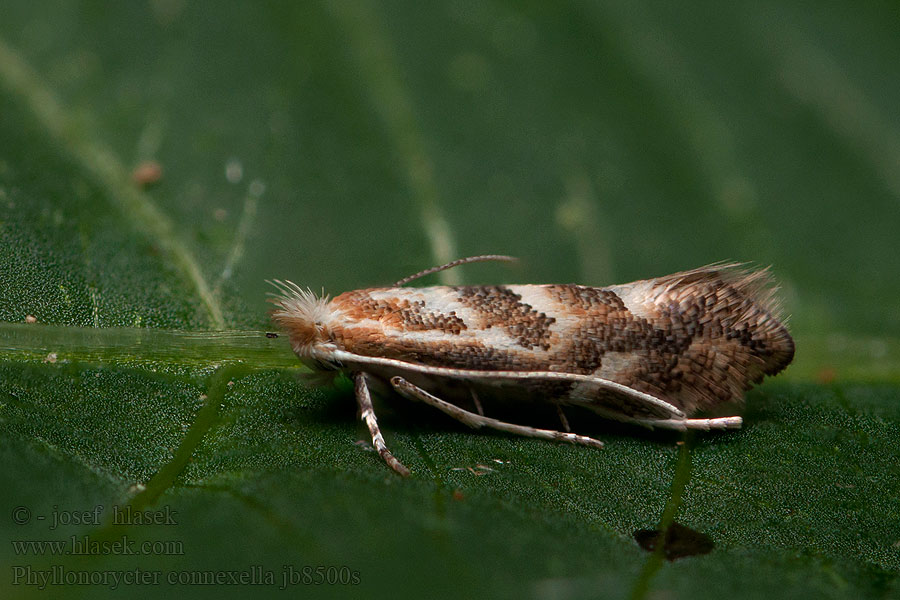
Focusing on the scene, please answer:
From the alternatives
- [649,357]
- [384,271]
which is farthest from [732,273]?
[384,271]

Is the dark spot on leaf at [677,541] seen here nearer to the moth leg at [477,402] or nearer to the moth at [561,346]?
the moth at [561,346]

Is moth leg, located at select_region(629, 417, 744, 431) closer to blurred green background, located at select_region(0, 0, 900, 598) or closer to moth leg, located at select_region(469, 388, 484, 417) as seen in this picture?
blurred green background, located at select_region(0, 0, 900, 598)

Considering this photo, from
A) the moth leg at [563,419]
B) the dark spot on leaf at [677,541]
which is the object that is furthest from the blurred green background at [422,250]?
the moth leg at [563,419]

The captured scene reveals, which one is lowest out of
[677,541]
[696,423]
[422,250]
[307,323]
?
[677,541]

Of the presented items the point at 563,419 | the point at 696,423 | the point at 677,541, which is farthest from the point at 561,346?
the point at 677,541

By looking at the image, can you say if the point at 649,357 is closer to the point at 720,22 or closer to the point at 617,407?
the point at 617,407

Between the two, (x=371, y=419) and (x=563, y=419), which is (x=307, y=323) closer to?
(x=371, y=419)

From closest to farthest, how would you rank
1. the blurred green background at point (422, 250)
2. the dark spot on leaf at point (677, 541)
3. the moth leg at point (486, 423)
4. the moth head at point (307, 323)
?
the blurred green background at point (422, 250) < the dark spot on leaf at point (677, 541) < the moth leg at point (486, 423) < the moth head at point (307, 323)
